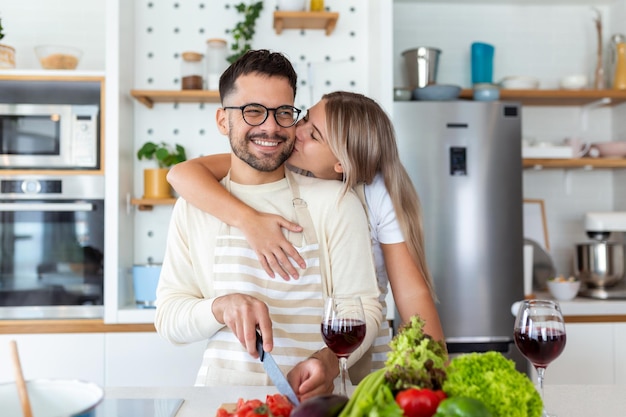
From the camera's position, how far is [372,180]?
1753mm

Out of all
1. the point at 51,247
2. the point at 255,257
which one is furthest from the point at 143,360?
the point at 255,257

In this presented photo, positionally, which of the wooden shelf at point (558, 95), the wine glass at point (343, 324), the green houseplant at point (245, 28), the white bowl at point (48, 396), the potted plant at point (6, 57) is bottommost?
the white bowl at point (48, 396)

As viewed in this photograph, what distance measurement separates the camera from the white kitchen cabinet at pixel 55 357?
2822 mm

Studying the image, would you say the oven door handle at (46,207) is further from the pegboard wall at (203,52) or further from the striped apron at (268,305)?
the striped apron at (268,305)

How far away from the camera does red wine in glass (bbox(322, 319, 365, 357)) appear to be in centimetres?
109

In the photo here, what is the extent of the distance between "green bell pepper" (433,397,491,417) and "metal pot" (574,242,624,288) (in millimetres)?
2761

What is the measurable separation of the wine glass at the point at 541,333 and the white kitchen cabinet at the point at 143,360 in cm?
203

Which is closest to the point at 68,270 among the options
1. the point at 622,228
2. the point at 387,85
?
the point at 387,85

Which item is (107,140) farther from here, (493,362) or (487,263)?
(493,362)

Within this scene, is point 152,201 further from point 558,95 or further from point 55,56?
point 558,95

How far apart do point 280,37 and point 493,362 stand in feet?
9.06

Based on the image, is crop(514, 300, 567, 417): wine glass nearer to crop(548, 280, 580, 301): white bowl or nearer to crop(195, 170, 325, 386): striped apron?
crop(195, 170, 325, 386): striped apron

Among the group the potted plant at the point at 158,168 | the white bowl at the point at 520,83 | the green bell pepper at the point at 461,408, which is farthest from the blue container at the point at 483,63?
the green bell pepper at the point at 461,408

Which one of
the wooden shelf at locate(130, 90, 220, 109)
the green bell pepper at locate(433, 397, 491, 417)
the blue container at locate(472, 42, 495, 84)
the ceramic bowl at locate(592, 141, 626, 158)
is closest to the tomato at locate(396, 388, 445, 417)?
the green bell pepper at locate(433, 397, 491, 417)
